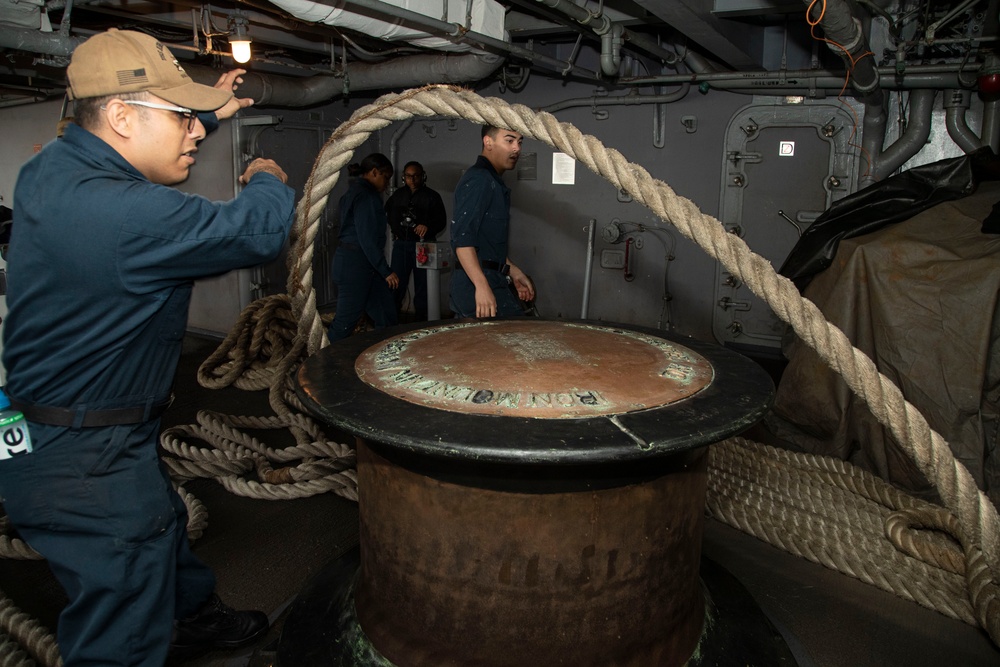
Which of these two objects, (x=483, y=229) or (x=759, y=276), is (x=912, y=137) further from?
(x=759, y=276)

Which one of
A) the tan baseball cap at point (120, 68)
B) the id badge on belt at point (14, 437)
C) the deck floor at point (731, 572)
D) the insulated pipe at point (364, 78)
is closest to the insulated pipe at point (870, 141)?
the insulated pipe at point (364, 78)

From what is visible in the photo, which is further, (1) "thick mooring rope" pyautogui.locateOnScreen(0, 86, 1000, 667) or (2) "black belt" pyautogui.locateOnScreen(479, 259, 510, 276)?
(2) "black belt" pyautogui.locateOnScreen(479, 259, 510, 276)

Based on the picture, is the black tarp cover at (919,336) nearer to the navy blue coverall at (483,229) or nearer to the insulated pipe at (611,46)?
the navy blue coverall at (483,229)

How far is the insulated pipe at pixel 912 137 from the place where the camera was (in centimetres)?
545

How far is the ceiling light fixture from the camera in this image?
4.49m

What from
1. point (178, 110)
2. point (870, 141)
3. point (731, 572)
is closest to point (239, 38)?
point (178, 110)

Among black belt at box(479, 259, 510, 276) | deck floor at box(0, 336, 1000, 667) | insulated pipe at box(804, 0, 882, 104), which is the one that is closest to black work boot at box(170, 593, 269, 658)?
deck floor at box(0, 336, 1000, 667)

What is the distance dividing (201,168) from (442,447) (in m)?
6.78

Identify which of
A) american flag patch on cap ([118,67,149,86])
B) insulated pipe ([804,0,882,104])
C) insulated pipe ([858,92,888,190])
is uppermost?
insulated pipe ([804,0,882,104])

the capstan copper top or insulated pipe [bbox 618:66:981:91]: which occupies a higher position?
insulated pipe [bbox 618:66:981:91]

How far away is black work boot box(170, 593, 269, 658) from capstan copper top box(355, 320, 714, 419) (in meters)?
1.06

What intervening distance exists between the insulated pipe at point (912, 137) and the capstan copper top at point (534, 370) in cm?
440

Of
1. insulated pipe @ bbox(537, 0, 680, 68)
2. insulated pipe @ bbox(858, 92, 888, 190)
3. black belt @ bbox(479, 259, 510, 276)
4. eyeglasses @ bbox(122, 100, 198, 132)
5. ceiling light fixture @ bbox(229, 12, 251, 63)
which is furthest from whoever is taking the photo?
insulated pipe @ bbox(858, 92, 888, 190)

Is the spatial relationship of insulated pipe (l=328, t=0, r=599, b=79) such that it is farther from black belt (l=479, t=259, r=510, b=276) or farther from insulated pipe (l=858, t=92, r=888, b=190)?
insulated pipe (l=858, t=92, r=888, b=190)
